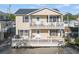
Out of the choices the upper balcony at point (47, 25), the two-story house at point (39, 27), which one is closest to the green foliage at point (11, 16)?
the two-story house at point (39, 27)

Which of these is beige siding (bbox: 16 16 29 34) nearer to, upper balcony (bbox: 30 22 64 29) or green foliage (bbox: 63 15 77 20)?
upper balcony (bbox: 30 22 64 29)

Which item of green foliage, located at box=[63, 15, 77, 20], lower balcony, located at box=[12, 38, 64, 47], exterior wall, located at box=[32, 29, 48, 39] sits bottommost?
lower balcony, located at box=[12, 38, 64, 47]

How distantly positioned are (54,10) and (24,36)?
481 mm

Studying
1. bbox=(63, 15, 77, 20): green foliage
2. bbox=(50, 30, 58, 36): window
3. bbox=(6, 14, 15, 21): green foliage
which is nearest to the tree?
bbox=(63, 15, 77, 20): green foliage

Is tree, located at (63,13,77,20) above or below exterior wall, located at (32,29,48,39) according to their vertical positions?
above

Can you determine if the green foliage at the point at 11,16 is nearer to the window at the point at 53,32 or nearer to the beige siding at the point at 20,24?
the beige siding at the point at 20,24

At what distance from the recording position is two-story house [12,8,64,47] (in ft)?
8.89

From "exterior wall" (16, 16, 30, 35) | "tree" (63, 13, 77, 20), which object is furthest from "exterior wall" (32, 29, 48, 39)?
"tree" (63, 13, 77, 20)

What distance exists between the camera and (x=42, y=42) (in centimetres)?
277

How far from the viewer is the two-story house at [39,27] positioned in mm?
2709

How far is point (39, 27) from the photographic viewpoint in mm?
2717
